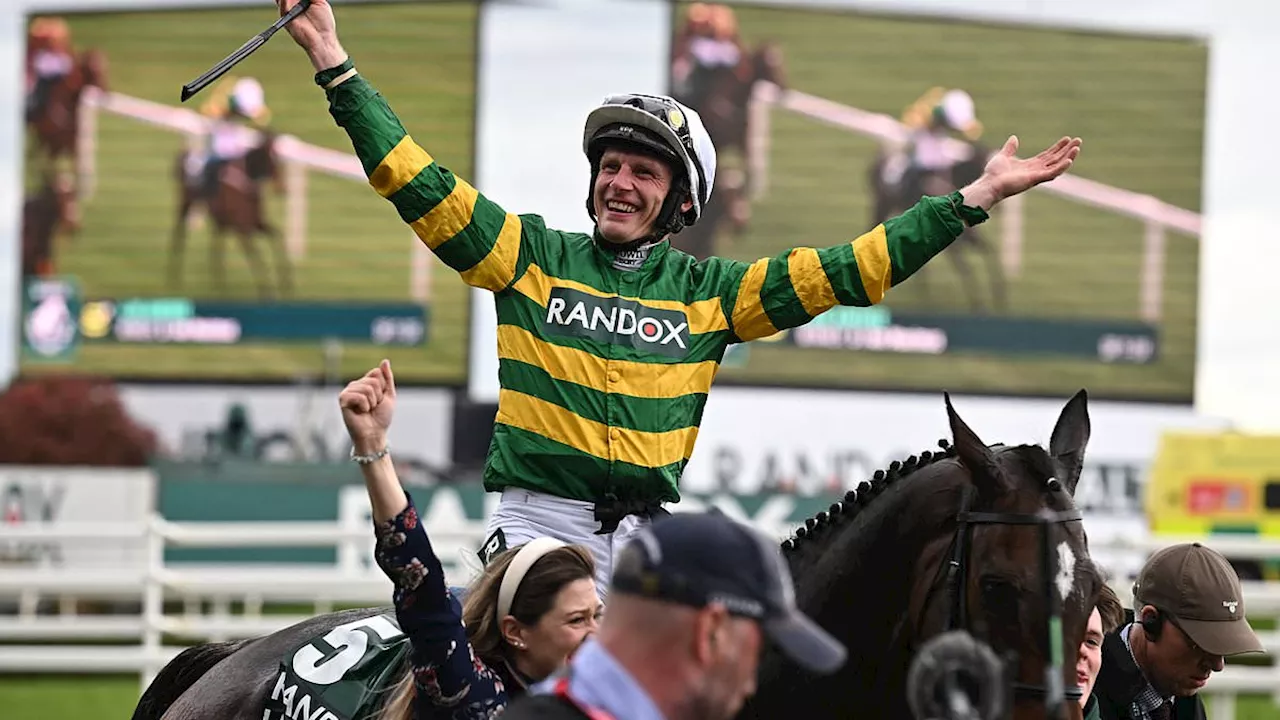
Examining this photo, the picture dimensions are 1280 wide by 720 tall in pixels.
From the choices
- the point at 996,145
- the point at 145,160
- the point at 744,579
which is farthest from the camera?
the point at 145,160

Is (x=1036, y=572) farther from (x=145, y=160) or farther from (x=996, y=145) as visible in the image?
(x=145, y=160)

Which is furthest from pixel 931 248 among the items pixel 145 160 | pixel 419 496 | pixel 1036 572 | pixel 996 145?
pixel 145 160

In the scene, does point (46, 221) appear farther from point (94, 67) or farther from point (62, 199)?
point (94, 67)

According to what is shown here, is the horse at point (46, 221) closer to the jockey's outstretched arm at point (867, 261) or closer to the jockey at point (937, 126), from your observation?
the jockey at point (937, 126)

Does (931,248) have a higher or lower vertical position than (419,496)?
higher

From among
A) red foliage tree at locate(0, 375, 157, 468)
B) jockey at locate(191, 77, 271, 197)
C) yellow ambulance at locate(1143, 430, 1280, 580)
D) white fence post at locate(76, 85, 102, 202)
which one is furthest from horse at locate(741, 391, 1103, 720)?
white fence post at locate(76, 85, 102, 202)

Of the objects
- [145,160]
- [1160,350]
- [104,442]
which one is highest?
[145,160]

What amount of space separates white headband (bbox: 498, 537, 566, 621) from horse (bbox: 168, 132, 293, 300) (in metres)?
34.9

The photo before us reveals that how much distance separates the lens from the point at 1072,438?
13.6 ft

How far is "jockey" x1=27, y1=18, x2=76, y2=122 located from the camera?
39.2 m

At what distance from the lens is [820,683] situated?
4133 mm

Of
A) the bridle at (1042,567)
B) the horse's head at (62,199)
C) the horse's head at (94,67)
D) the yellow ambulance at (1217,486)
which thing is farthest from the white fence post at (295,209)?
the bridle at (1042,567)

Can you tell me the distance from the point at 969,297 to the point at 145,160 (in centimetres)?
1541

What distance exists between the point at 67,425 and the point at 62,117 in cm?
575
